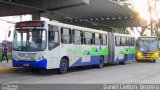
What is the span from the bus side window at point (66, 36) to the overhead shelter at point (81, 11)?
19.0ft

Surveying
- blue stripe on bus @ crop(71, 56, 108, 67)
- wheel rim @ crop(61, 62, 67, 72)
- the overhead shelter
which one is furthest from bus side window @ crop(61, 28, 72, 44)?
the overhead shelter

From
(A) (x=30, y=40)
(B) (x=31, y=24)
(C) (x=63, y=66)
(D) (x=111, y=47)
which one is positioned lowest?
(C) (x=63, y=66)

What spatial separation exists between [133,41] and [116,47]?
5.34 m

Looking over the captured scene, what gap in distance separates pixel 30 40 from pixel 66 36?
259cm

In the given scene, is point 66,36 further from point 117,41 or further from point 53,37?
point 117,41

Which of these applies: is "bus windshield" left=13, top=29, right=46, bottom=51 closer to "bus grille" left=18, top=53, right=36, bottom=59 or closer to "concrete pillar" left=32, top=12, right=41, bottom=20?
"bus grille" left=18, top=53, right=36, bottom=59

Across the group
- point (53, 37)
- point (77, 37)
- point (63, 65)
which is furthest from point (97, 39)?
point (53, 37)

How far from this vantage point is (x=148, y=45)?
3538 cm

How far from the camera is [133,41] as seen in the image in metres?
33.0

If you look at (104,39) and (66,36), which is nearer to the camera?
(66,36)

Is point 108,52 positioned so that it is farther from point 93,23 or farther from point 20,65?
point 93,23

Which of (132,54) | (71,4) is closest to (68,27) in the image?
(71,4)

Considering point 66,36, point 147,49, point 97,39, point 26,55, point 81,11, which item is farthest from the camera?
point 147,49

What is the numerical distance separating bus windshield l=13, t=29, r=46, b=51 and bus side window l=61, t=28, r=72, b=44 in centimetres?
172
